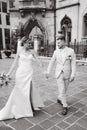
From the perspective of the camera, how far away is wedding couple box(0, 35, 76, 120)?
3.53 meters

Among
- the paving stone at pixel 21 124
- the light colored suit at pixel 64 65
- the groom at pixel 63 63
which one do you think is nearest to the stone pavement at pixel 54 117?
the paving stone at pixel 21 124

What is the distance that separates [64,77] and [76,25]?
1335 centimetres

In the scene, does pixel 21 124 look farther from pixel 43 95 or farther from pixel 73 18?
pixel 73 18

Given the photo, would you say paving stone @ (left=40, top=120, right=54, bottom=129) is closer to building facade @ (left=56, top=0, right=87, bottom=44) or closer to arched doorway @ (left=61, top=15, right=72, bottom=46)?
building facade @ (left=56, top=0, right=87, bottom=44)

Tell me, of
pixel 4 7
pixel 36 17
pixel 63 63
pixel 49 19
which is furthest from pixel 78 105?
pixel 4 7

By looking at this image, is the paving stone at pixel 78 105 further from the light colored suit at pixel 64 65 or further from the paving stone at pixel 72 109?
the light colored suit at pixel 64 65

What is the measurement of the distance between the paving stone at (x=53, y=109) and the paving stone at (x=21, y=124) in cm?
68

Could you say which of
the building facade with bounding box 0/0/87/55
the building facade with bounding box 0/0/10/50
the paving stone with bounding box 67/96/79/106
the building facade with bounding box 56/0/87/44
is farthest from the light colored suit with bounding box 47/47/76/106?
the building facade with bounding box 0/0/10/50

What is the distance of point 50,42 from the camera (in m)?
18.6

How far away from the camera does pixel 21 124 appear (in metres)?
3.34

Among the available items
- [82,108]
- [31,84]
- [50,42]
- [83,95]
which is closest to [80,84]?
[83,95]

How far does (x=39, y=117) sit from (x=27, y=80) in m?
0.90

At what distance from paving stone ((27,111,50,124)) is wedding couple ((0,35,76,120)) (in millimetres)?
113

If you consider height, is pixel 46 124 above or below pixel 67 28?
below
